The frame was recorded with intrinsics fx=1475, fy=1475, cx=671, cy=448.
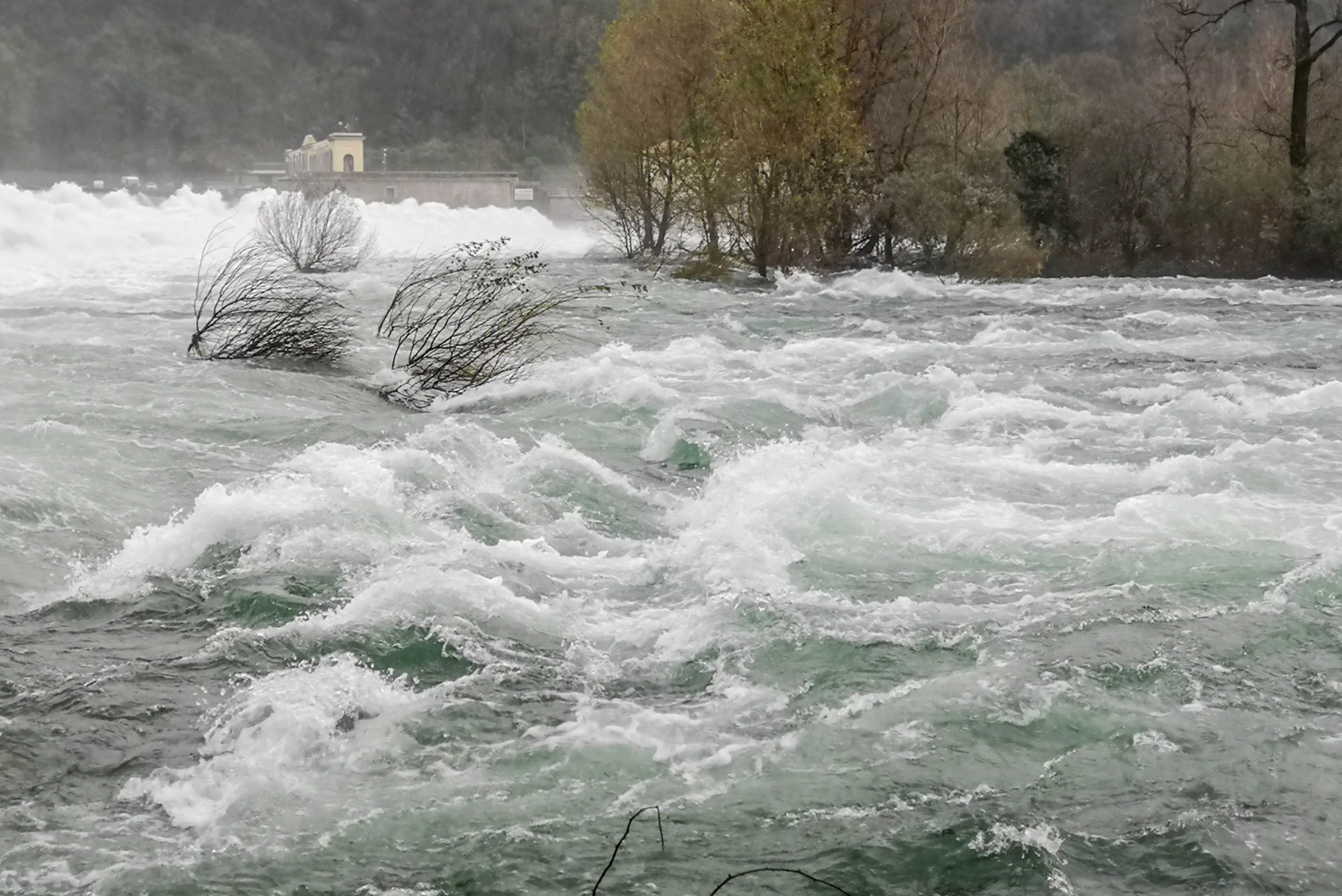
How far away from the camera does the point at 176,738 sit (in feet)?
19.2

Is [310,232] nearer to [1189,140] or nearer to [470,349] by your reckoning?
[470,349]

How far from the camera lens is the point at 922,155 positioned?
104ft

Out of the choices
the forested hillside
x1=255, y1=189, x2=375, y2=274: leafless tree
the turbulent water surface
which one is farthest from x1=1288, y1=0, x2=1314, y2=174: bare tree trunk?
the forested hillside

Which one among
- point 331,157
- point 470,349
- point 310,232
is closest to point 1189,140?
point 310,232

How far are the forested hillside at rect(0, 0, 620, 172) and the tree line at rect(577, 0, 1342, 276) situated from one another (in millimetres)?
87911

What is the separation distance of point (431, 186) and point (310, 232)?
58651mm

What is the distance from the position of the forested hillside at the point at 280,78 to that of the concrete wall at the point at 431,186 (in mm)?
31743

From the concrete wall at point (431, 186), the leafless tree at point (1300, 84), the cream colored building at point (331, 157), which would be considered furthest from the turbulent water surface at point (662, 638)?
the cream colored building at point (331, 157)

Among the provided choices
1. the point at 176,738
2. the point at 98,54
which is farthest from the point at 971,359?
the point at 98,54

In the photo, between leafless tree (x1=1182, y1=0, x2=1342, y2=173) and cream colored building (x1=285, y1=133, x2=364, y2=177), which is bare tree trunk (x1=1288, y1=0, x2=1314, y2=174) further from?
cream colored building (x1=285, y1=133, x2=364, y2=177)

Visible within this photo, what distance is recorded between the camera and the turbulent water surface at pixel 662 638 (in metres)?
5.10

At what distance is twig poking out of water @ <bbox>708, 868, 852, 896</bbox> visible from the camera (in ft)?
15.6

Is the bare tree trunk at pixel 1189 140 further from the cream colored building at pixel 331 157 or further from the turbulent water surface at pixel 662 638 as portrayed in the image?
the cream colored building at pixel 331 157

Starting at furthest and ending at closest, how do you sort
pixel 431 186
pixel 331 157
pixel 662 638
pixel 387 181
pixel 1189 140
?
pixel 331 157 → pixel 431 186 → pixel 387 181 → pixel 1189 140 → pixel 662 638
